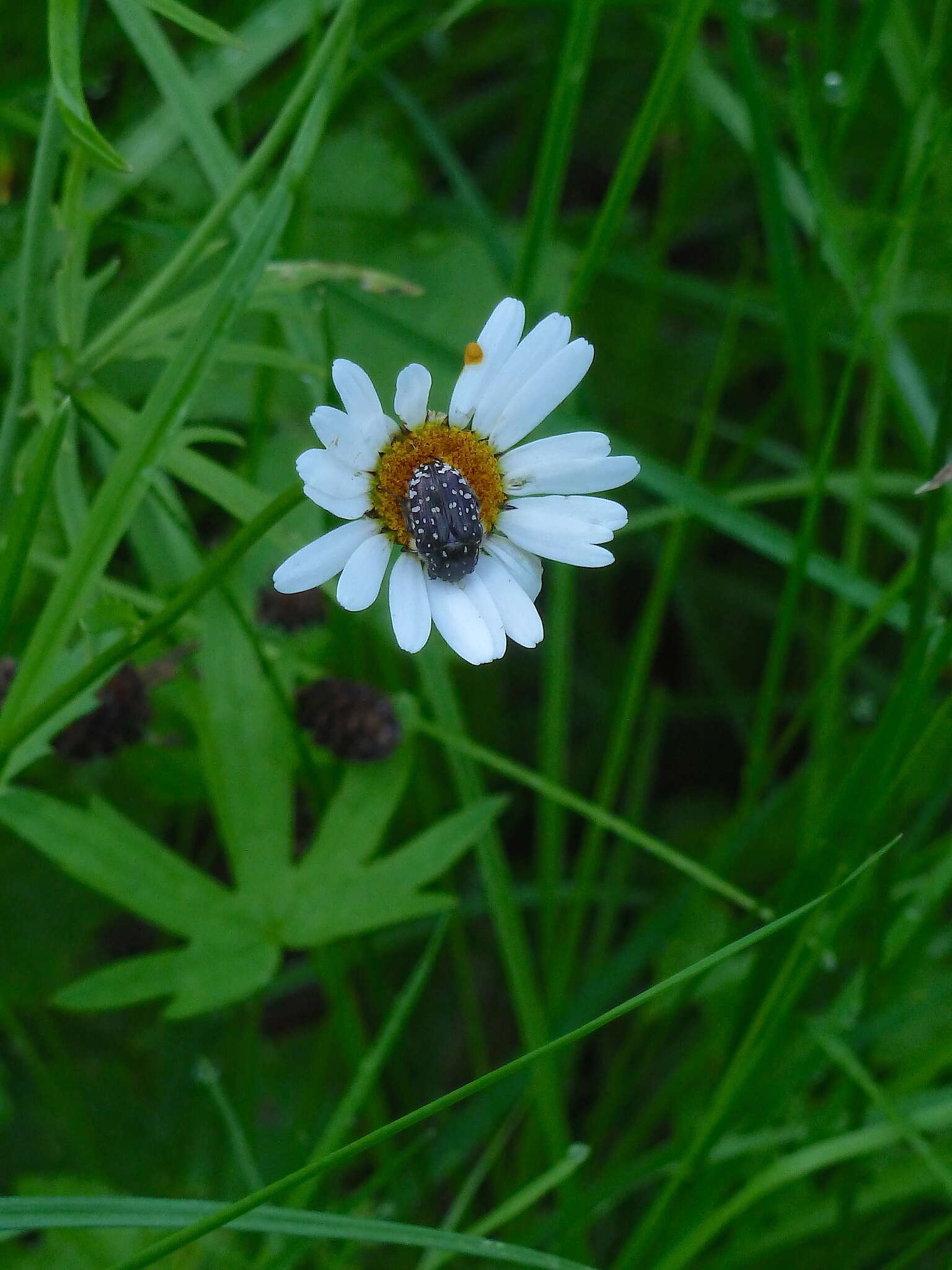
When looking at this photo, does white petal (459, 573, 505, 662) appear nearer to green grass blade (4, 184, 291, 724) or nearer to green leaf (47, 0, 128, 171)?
green grass blade (4, 184, 291, 724)

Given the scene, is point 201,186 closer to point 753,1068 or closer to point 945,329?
point 945,329

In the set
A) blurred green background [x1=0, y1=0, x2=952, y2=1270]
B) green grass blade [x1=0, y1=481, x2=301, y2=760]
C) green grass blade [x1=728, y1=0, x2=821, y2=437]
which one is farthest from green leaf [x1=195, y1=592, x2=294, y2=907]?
green grass blade [x1=728, y1=0, x2=821, y2=437]

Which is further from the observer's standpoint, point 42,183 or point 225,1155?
point 225,1155

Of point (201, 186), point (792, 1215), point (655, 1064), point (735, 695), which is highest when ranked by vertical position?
point (201, 186)

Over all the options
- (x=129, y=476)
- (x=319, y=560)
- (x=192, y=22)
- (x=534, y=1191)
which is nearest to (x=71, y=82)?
(x=192, y=22)

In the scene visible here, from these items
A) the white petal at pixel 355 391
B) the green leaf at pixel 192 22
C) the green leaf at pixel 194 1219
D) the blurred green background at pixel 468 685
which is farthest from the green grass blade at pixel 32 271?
the green leaf at pixel 194 1219

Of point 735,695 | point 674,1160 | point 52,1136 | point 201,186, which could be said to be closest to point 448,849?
point 674,1160
